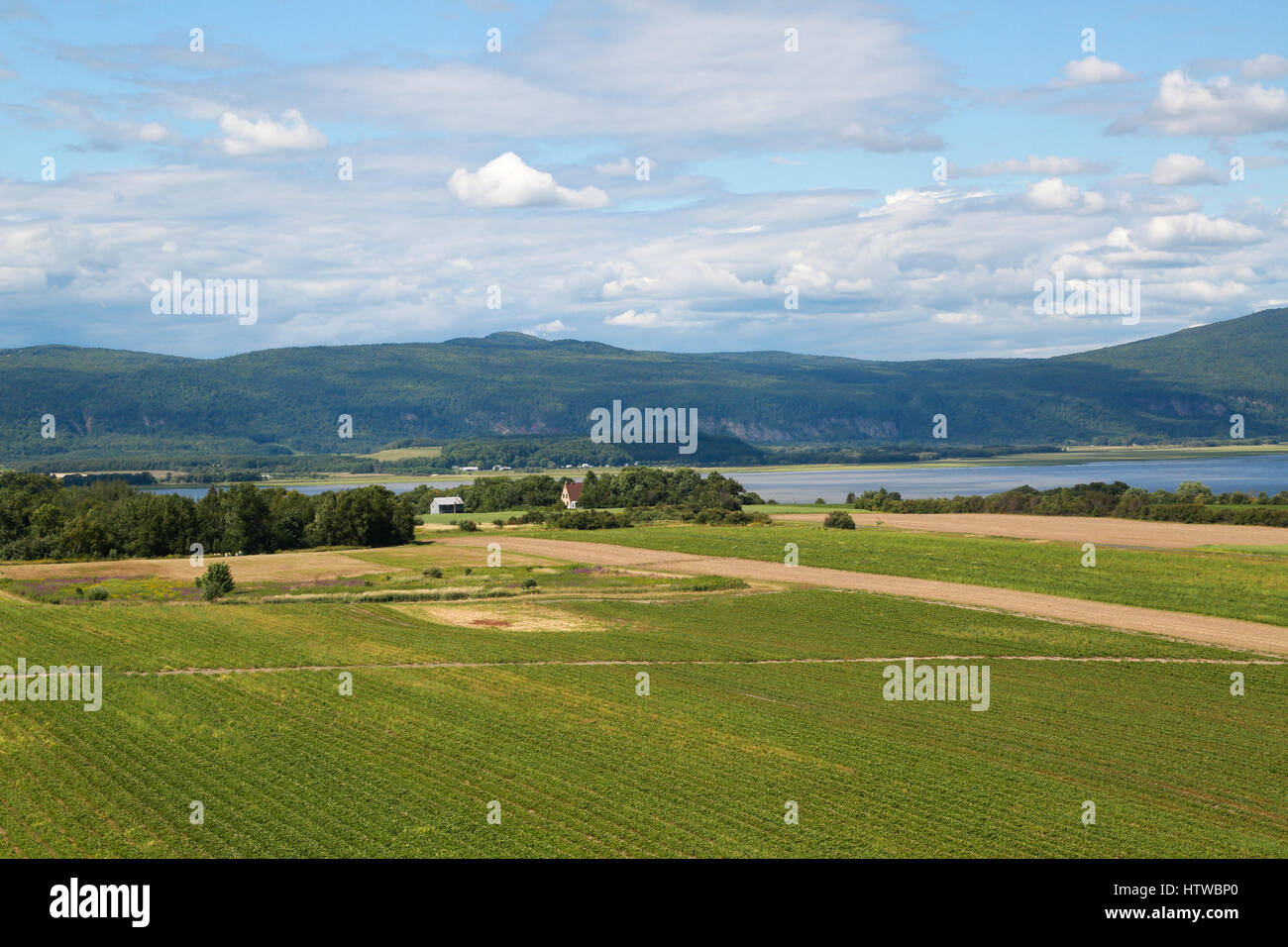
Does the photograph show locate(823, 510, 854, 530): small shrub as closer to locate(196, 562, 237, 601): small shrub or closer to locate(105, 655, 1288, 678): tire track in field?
locate(196, 562, 237, 601): small shrub

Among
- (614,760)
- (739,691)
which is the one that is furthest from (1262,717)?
(614,760)

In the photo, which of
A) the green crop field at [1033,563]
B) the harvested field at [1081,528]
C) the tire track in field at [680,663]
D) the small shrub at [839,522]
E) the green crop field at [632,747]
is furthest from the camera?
the small shrub at [839,522]

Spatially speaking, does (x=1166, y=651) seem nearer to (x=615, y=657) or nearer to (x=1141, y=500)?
(x=615, y=657)

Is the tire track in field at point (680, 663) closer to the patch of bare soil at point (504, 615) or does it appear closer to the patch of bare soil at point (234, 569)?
the patch of bare soil at point (504, 615)

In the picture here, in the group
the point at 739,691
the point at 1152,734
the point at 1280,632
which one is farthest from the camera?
the point at 1280,632

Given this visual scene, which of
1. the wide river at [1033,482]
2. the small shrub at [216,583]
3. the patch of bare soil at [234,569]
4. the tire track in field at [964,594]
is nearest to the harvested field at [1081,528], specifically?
the tire track in field at [964,594]

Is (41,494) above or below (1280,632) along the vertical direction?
above

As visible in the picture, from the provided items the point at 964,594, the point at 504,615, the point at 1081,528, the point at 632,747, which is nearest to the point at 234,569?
the point at 504,615
